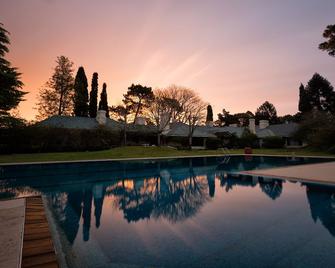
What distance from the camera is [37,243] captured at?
4051mm

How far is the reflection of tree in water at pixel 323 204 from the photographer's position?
5953 millimetres

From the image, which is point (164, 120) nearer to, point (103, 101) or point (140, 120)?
point (140, 120)

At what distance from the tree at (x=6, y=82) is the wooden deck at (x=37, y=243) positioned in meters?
20.4

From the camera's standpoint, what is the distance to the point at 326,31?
1978 centimetres

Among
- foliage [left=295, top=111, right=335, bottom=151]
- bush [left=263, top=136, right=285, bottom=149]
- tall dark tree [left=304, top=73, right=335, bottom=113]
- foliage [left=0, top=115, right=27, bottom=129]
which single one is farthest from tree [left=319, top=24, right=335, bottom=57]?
tall dark tree [left=304, top=73, right=335, bottom=113]

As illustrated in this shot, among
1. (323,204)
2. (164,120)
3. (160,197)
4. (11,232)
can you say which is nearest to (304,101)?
Result: (164,120)

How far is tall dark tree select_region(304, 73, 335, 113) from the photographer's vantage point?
51.4 metres

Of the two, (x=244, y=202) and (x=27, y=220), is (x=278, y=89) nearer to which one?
(x=244, y=202)

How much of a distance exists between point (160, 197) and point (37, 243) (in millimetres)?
5570

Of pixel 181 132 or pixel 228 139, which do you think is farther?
pixel 228 139

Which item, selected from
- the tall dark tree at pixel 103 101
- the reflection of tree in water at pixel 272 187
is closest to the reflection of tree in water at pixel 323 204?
the reflection of tree in water at pixel 272 187

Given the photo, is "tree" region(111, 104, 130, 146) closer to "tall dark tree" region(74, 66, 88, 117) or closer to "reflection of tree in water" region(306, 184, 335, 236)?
"tall dark tree" region(74, 66, 88, 117)

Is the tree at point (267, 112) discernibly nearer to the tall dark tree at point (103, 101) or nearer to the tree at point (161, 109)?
the tree at point (161, 109)

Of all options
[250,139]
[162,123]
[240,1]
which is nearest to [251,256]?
[240,1]
